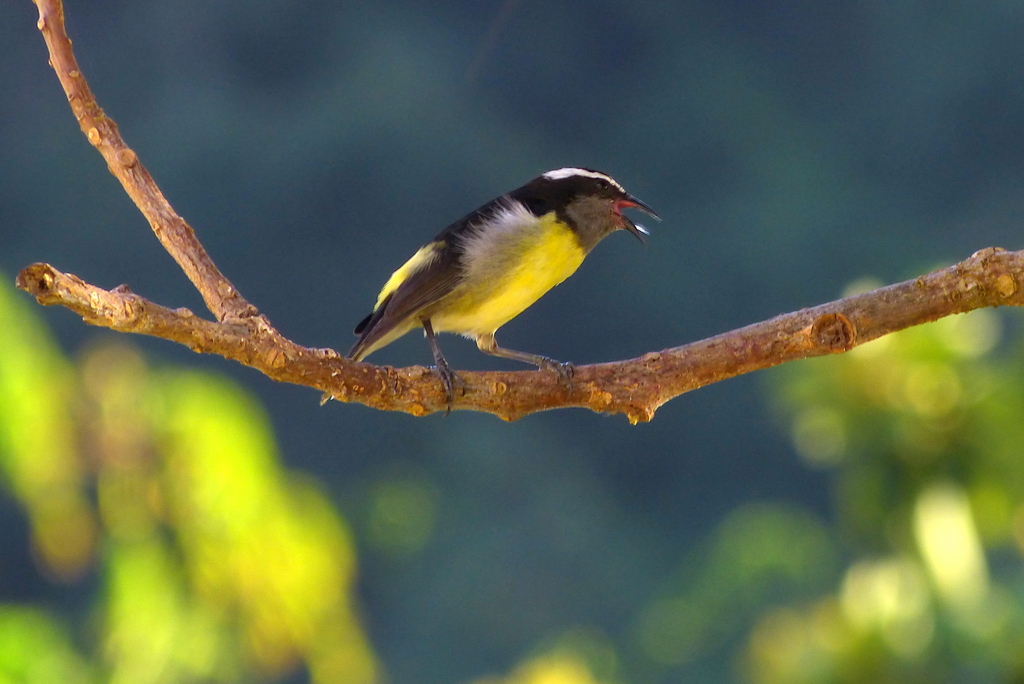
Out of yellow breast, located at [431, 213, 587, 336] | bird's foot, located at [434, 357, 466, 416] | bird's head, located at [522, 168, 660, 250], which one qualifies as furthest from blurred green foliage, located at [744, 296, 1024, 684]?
bird's foot, located at [434, 357, 466, 416]

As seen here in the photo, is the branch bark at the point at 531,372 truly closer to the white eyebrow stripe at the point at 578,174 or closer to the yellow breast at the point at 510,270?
the yellow breast at the point at 510,270

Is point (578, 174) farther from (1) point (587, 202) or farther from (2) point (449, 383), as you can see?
(2) point (449, 383)

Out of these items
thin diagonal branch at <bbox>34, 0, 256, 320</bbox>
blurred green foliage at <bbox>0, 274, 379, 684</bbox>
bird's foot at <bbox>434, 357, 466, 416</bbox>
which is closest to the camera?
thin diagonal branch at <bbox>34, 0, 256, 320</bbox>

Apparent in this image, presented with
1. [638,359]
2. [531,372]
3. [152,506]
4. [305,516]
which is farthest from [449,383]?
[305,516]

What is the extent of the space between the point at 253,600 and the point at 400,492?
277cm

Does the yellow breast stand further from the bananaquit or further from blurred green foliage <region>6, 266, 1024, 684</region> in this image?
blurred green foliage <region>6, 266, 1024, 684</region>

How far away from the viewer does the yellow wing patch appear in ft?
6.01

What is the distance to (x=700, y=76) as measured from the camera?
755 centimetres

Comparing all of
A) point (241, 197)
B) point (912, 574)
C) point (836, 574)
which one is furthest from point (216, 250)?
point (912, 574)

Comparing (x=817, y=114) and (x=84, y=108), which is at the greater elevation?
(x=817, y=114)

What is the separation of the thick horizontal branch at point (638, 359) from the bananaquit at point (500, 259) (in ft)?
0.53

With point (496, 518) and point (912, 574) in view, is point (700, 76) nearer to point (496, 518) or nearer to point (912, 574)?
point (496, 518)

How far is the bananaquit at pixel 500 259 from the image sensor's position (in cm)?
177

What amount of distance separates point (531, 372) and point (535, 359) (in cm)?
21
